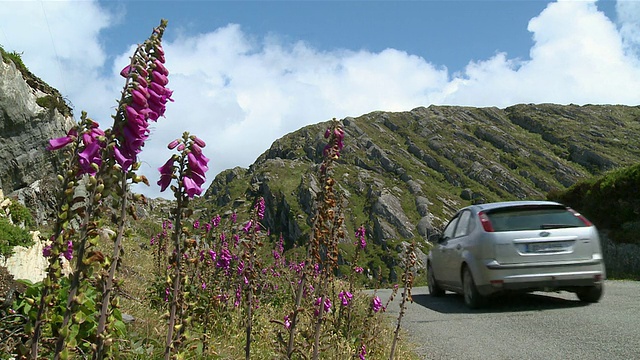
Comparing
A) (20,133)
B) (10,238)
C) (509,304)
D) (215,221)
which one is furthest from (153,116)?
(20,133)

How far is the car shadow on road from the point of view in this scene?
8547 mm

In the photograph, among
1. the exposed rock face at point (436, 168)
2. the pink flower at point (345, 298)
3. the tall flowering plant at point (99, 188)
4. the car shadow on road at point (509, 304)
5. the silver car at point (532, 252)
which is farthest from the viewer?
the exposed rock face at point (436, 168)

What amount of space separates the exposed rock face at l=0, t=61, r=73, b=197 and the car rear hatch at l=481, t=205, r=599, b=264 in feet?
34.9


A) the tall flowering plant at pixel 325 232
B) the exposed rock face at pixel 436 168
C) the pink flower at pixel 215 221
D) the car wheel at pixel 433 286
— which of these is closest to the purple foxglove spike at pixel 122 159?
the tall flowering plant at pixel 325 232

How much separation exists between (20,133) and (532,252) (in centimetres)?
1247

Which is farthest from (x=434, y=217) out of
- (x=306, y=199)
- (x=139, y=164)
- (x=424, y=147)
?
(x=139, y=164)

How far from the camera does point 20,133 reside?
44.5 feet

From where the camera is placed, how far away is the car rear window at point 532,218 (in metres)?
8.26

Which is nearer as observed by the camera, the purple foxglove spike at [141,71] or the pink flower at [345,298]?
the purple foxglove spike at [141,71]

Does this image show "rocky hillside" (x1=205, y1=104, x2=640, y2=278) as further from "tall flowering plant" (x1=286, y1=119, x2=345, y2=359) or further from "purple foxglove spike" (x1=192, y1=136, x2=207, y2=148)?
"purple foxglove spike" (x1=192, y1=136, x2=207, y2=148)

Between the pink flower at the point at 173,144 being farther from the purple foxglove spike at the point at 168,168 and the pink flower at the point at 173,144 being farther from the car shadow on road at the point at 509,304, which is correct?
the car shadow on road at the point at 509,304

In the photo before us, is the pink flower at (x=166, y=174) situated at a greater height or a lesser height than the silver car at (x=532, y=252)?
greater

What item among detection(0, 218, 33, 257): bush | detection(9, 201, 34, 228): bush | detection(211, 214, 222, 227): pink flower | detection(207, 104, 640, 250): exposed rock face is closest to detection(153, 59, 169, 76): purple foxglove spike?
detection(211, 214, 222, 227): pink flower

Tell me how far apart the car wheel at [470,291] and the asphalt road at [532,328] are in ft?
0.42
